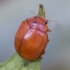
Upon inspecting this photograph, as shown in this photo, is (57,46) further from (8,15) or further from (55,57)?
(8,15)

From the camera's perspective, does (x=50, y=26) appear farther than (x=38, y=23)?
Yes

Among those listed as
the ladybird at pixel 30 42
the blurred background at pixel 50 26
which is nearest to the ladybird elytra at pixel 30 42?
the ladybird at pixel 30 42

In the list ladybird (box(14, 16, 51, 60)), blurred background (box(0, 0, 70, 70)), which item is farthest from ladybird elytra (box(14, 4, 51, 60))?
blurred background (box(0, 0, 70, 70))

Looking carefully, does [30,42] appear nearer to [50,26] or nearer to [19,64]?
[19,64]

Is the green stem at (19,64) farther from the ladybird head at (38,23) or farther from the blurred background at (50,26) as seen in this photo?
the blurred background at (50,26)

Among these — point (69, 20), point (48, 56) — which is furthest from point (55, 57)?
point (69, 20)

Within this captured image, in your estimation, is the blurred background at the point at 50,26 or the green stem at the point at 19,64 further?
the blurred background at the point at 50,26

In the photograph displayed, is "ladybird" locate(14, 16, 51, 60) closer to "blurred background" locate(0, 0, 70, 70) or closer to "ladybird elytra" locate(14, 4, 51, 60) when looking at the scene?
"ladybird elytra" locate(14, 4, 51, 60)

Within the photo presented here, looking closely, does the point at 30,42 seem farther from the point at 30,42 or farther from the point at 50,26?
the point at 50,26

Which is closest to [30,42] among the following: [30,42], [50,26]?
[30,42]
